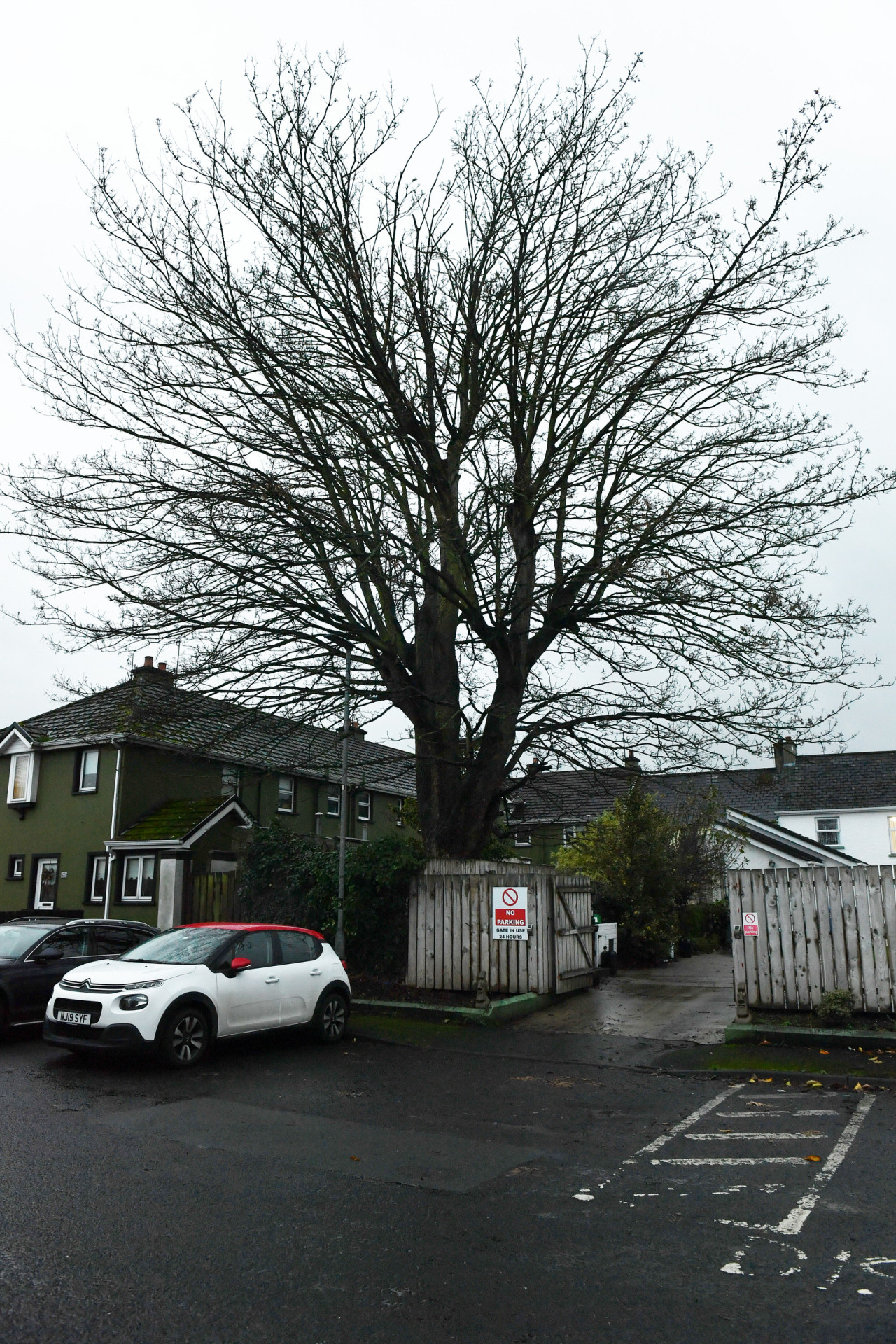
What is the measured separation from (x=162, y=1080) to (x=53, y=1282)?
5412mm

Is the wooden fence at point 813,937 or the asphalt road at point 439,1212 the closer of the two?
the asphalt road at point 439,1212

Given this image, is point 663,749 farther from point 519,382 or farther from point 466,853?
point 519,382

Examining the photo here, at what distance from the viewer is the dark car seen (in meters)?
12.4

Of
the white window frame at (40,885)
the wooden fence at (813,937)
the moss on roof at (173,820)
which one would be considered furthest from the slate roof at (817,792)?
the wooden fence at (813,937)

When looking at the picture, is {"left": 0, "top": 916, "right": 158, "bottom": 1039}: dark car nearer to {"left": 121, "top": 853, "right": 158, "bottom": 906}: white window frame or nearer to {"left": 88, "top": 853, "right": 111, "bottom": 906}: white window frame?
{"left": 121, "top": 853, "right": 158, "bottom": 906}: white window frame

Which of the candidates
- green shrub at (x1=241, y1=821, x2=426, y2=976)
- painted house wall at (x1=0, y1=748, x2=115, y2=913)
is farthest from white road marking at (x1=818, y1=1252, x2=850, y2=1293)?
painted house wall at (x1=0, y1=748, x2=115, y2=913)

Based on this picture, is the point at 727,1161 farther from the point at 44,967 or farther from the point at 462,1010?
the point at 44,967

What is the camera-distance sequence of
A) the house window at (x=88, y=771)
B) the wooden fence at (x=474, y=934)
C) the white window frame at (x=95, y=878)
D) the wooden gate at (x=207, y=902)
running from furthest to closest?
the house window at (x=88, y=771), the white window frame at (x=95, y=878), the wooden gate at (x=207, y=902), the wooden fence at (x=474, y=934)

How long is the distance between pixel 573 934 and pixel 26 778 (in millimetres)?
19294

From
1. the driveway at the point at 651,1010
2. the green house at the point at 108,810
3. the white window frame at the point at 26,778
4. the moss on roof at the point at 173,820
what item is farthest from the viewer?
the white window frame at the point at 26,778

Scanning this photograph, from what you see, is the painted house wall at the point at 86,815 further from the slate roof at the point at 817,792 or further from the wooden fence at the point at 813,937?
the slate roof at the point at 817,792

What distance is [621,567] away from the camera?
14.5 meters

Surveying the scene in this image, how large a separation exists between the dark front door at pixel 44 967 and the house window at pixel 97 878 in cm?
1396

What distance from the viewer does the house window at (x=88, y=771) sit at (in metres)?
27.9
